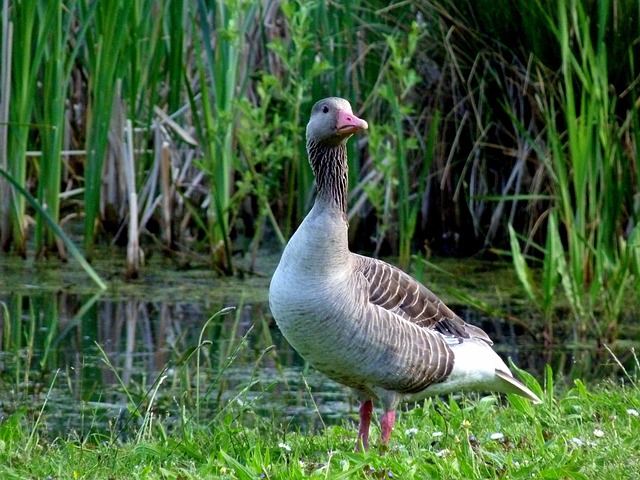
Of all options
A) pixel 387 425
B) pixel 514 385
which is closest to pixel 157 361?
pixel 387 425

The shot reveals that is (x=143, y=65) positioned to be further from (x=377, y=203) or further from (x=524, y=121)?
(x=524, y=121)

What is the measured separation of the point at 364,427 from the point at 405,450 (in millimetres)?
316

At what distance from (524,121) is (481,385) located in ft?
11.9

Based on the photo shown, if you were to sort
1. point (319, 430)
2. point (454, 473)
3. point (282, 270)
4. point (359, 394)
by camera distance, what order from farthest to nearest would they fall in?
point (319, 430), point (359, 394), point (282, 270), point (454, 473)

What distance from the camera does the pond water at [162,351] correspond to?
204 inches

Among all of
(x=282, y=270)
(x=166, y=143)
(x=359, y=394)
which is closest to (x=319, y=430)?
(x=359, y=394)

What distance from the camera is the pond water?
5.18 meters

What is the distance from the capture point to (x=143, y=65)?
7.88m

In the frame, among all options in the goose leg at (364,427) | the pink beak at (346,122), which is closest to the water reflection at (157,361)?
the goose leg at (364,427)

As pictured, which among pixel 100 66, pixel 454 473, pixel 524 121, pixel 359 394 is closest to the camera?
pixel 454 473

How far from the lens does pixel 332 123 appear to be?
443 cm

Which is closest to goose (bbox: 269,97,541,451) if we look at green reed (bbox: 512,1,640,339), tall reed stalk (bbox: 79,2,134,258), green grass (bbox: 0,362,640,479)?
green grass (bbox: 0,362,640,479)

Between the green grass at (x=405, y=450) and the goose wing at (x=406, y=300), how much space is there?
0.34 m

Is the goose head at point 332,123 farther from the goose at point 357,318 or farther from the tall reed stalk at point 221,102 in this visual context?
the tall reed stalk at point 221,102
